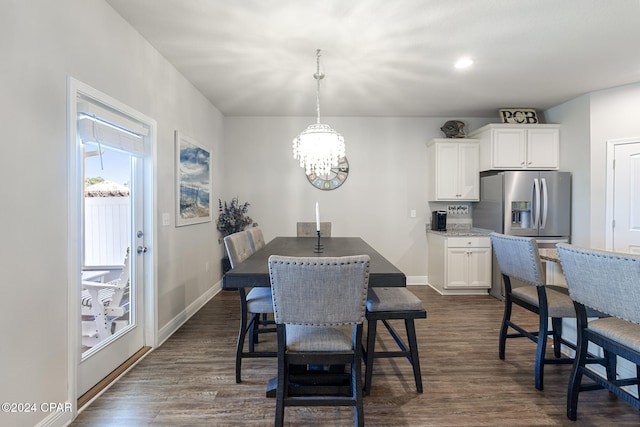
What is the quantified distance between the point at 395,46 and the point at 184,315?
3.34m

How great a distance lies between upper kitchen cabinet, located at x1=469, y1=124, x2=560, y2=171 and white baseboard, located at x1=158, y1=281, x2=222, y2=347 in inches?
166

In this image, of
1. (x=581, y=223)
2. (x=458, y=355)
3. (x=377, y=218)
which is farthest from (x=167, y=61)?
(x=581, y=223)

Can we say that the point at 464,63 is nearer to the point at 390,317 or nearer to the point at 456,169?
the point at 456,169

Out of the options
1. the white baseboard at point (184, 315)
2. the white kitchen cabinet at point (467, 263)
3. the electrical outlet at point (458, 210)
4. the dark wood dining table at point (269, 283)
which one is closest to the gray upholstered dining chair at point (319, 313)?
the dark wood dining table at point (269, 283)

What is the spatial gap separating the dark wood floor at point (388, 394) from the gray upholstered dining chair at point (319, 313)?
1.10 feet

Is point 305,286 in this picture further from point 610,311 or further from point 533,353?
point 533,353

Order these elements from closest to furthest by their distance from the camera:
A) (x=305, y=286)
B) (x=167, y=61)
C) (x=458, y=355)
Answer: (x=305, y=286) < (x=458, y=355) < (x=167, y=61)

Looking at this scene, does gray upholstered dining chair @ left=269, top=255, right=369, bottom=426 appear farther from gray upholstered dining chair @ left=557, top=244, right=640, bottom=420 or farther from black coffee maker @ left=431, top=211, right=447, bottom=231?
black coffee maker @ left=431, top=211, right=447, bottom=231

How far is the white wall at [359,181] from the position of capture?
4.71 metres

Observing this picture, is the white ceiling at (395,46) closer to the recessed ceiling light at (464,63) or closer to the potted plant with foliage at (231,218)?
the recessed ceiling light at (464,63)

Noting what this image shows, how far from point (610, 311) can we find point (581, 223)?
3050 mm

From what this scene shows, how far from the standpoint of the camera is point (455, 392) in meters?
2.01

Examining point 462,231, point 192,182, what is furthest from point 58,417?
point 462,231

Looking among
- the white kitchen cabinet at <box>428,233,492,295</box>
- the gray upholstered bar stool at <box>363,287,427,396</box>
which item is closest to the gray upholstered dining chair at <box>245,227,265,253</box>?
the gray upholstered bar stool at <box>363,287,427,396</box>
